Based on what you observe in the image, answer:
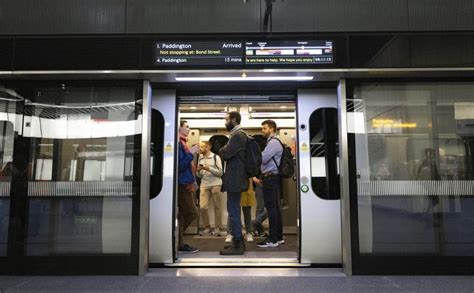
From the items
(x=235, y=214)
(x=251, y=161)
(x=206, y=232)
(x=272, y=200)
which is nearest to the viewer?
(x=235, y=214)

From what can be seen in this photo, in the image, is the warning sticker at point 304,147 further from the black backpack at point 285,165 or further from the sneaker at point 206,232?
the sneaker at point 206,232

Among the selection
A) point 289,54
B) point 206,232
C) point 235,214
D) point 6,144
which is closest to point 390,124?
point 289,54

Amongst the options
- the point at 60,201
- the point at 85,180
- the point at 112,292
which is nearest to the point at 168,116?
the point at 85,180

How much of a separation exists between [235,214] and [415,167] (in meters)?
2.39

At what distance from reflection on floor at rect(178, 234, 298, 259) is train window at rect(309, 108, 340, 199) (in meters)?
1.04

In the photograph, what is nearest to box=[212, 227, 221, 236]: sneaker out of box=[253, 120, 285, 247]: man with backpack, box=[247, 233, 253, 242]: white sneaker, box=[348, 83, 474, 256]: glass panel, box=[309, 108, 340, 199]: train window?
box=[247, 233, 253, 242]: white sneaker

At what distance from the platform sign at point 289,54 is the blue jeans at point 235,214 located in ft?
6.13

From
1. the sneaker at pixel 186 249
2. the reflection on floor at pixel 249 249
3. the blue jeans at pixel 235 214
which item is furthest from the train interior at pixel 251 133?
the blue jeans at pixel 235 214

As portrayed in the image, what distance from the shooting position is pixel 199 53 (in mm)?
4672

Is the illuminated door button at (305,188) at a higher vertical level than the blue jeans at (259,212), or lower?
higher

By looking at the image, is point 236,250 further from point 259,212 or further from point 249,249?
point 259,212

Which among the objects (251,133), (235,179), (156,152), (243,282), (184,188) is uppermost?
(251,133)

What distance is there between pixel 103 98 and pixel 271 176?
8.61ft

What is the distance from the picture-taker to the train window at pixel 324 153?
5125 millimetres
